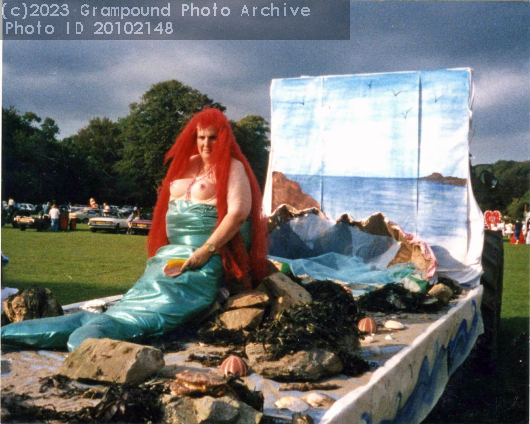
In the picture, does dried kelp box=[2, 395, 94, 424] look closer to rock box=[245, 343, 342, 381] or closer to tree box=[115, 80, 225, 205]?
rock box=[245, 343, 342, 381]

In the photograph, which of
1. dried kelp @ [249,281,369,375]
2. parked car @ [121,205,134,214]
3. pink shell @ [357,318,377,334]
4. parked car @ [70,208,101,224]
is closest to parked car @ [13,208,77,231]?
parked car @ [121,205,134,214]

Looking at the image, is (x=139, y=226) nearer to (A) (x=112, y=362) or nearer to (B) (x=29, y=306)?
(B) (x=29, y=306)

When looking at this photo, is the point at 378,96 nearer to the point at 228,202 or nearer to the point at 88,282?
the point at 228,202

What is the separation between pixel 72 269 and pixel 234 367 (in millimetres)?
7893

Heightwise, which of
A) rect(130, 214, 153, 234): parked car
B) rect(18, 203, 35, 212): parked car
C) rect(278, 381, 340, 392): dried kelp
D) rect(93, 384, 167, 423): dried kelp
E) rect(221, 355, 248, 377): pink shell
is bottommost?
rect(130, 214, 153, 234): parked car

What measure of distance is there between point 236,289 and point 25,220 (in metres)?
18.5

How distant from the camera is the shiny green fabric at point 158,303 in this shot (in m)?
2.78

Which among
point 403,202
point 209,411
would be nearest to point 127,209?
point 403,202

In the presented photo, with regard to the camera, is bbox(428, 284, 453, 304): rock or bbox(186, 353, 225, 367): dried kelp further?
bbox(428, 284, 453, 304): rock

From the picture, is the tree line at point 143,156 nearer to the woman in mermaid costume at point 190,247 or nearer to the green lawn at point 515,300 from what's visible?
the woman in mermaid costume at point 190,247

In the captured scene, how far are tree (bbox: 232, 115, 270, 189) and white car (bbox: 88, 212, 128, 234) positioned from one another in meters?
11.8

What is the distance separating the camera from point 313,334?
8.57 feet

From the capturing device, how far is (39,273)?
883 cm

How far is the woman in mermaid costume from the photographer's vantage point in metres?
2.84
